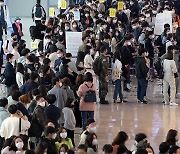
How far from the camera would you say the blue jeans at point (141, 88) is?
2248cm

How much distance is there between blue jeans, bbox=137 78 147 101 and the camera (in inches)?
885

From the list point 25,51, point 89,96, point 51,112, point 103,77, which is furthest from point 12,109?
point 103,77

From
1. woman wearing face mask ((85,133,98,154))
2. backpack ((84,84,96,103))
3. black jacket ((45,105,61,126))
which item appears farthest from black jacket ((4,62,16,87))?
woman wearing face mask ((85,133,98,154))

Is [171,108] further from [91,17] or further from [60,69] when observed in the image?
[91,17]

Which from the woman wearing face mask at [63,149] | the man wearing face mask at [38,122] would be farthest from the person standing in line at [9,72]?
the woman wearing face mask at [63,149]

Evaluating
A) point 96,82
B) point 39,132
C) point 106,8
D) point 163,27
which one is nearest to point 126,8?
point 106,8

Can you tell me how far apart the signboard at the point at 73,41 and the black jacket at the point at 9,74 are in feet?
8.91

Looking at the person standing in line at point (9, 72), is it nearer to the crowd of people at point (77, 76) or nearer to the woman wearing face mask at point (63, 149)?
the crowd of people at point (77, 76)

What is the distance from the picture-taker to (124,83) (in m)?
24.6

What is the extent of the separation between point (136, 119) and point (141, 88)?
2184mm

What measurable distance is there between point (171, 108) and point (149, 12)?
10156 mm

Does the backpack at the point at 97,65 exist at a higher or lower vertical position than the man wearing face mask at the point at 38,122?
higher

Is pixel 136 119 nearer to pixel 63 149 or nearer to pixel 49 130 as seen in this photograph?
pixel 49 130

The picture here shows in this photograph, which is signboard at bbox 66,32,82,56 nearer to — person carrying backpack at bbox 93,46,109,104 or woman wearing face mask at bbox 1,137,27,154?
person carrying backpack at bbox 93,46,109,104
